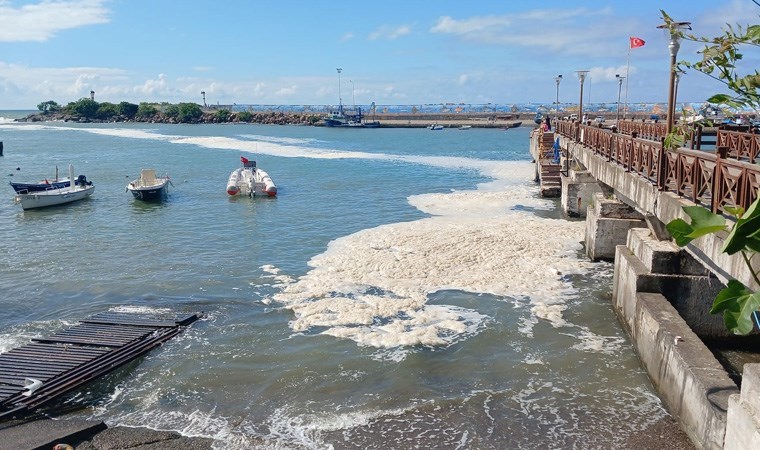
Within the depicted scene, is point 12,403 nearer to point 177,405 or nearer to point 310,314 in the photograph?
point 177,405

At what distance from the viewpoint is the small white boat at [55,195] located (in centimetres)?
3169

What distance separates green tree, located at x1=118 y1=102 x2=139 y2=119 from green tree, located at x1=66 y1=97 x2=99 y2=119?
→ 7883 millimetres

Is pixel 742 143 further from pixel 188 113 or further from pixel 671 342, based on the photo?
pixel 188 113

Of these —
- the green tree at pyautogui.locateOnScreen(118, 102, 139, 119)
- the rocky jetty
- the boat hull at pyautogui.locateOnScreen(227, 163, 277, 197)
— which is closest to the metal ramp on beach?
the boat hull at pyautogui.locateOnScreen(227, 163, 277, 197)

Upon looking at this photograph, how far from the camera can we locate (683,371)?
904 cm

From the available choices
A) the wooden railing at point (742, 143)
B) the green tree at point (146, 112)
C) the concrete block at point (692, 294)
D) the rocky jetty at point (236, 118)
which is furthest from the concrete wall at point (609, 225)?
the green tree at point (146, 112)

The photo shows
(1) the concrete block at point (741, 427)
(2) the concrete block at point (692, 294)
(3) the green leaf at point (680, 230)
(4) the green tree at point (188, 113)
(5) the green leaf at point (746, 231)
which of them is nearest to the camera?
(5) the green leaf at point (746, 231)

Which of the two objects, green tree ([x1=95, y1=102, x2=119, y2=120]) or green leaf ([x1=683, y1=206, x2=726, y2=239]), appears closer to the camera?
green leaf ([x1=683, y1=206, x2=726, y2=239])

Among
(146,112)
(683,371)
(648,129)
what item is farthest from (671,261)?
(146,112)

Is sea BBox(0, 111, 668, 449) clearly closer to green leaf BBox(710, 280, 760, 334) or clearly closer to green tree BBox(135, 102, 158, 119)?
green leaf BBox(710, 280, 760, 334)

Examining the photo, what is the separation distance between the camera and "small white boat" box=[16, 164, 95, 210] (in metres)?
31.7

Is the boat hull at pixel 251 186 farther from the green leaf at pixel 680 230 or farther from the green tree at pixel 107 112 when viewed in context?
the green tree at pixel 107 112

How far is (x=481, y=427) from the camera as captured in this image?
9.55 m

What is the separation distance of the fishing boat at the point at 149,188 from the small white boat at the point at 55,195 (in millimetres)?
2606
